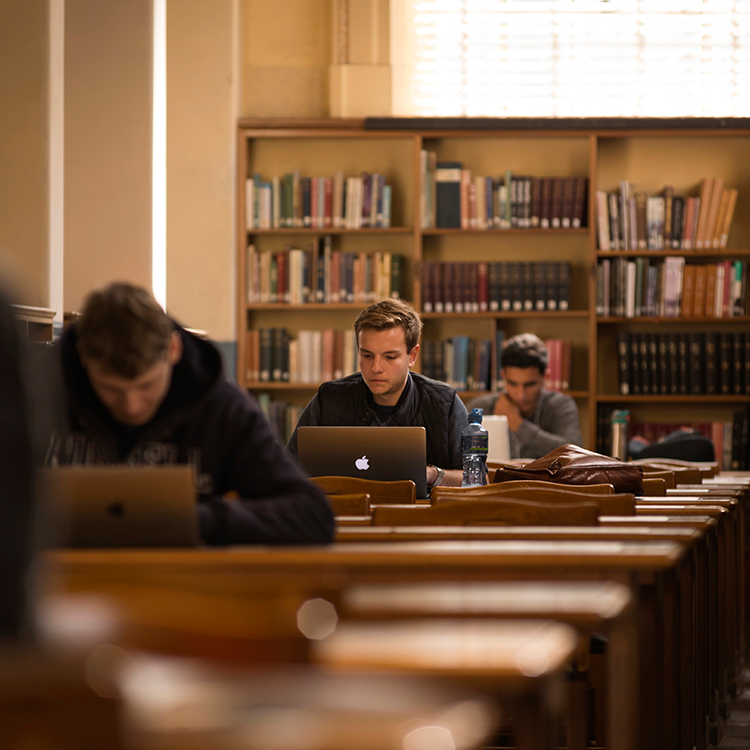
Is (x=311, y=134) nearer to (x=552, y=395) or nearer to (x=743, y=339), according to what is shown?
(x=552, y=395)

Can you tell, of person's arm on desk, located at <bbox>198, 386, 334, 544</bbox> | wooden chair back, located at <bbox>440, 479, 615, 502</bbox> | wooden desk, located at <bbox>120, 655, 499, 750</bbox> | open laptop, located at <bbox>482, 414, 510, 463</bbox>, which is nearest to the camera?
wooden desk, located at <bbox>120, 655, 499, 750</bbox>

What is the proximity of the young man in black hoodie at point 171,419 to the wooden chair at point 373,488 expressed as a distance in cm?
58

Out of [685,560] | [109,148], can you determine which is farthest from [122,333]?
[109,148]

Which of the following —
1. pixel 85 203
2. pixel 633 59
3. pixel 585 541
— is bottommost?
pixel 585 541

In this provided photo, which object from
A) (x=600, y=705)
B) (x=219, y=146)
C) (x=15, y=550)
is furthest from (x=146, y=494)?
(x=219, y=146)

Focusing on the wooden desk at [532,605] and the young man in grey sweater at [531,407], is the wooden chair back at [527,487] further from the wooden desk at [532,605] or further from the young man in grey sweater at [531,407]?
the young man in grey sweater at [531,407]

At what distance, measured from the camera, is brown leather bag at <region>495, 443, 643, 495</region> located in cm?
288

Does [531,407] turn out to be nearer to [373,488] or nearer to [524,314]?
[524,314]

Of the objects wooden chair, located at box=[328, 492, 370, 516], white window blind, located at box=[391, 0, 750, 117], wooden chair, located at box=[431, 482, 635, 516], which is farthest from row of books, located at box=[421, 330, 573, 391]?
wooden chair, located at box=[328, 492, 370, 516]

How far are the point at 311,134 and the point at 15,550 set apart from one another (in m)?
5.15

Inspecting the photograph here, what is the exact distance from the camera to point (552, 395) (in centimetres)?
498

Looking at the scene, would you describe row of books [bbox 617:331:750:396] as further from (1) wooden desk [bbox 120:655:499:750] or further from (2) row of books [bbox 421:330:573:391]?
(1) wooden desk [bbox 120:655:499:750]

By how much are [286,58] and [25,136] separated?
8.18ft

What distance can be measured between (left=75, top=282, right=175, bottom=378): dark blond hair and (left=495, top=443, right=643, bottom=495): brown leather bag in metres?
1.38
